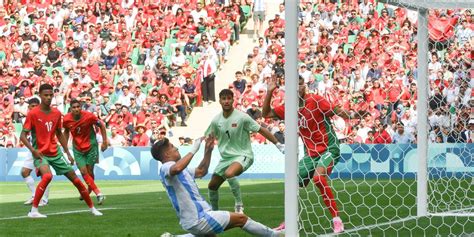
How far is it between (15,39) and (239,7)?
7.22 meters

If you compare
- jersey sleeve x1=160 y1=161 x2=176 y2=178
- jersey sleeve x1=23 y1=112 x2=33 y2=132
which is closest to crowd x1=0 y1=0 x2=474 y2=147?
jersey sleeve x1=23 y1=112 x2=33 y2=132

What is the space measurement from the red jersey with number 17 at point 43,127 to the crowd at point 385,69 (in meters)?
4.24

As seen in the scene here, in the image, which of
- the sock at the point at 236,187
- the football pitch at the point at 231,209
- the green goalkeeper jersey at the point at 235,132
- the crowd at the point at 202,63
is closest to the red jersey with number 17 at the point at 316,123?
the football pitch at the point at 231,209

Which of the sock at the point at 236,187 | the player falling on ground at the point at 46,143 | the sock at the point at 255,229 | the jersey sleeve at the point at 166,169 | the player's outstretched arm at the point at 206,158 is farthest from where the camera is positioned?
the player falling on ground at the point at 46,143

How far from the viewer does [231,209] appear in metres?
16.7

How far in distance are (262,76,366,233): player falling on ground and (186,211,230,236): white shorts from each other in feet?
Result: 9.97

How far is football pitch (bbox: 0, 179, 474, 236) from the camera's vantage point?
12.6 m

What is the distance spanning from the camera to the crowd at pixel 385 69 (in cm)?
1875

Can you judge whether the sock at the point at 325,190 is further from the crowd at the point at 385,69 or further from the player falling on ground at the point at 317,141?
the crowd at the point at 385,69

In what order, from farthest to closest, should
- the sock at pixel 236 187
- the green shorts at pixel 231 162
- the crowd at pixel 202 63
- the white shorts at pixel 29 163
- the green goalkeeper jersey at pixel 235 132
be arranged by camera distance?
the crowd at pixel 202 63, the white shorts at pixel 29 163, the sock at pixel 236 187, the green goalkeeper jersey at pixel 235 132, the green shorts at pixel 231 162

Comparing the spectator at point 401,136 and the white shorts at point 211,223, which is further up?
the white shorts at point 211,223

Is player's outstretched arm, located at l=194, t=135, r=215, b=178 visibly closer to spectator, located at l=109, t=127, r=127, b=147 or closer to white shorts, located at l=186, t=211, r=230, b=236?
white shorts, located at l=186, t=211, r=230, b=236

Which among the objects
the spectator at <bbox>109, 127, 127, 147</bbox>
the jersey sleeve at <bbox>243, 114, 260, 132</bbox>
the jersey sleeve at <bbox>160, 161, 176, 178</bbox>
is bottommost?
the spectator at <bbox>109, 127, 127, 147</bbox>

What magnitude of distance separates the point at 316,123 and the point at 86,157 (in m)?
5.98
